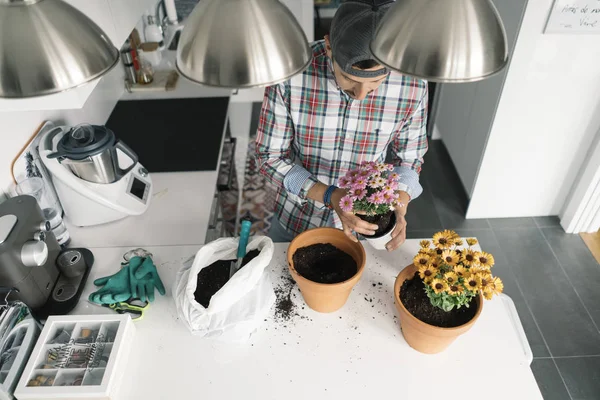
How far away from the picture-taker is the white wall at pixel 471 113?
2287 mm

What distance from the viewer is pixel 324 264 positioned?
4.12ft

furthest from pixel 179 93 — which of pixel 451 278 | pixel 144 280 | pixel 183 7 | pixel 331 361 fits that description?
pixel 451 278

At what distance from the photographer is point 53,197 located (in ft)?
5.38

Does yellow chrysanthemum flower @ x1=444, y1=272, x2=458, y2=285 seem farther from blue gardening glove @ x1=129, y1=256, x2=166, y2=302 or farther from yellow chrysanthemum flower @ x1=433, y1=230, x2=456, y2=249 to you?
blue gardening glove @ x1=129, y1=256, x2=166, y2=302

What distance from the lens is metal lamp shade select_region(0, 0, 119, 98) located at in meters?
0.59

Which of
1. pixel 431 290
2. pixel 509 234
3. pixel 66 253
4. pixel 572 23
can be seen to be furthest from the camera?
pixel 509 234

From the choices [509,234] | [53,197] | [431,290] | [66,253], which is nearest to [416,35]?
[431,290]

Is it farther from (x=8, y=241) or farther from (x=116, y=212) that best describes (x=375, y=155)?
(x=8, y=241)

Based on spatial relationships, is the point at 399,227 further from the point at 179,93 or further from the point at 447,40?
the point at 179,93

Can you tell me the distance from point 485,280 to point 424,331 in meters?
0.19

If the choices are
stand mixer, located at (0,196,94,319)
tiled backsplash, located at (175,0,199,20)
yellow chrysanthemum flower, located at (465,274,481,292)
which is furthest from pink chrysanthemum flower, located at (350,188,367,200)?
tiled backsplash, located at (175,0,199,20)

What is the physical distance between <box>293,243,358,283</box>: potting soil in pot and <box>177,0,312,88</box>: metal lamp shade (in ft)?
2.22

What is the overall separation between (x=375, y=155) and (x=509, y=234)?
68.8 inches

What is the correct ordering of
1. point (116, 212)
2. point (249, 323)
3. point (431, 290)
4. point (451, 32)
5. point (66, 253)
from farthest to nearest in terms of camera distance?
point (116, 212)
point (66, 253)
point (249, 323)
point (431, 290)
point (451, 32)
